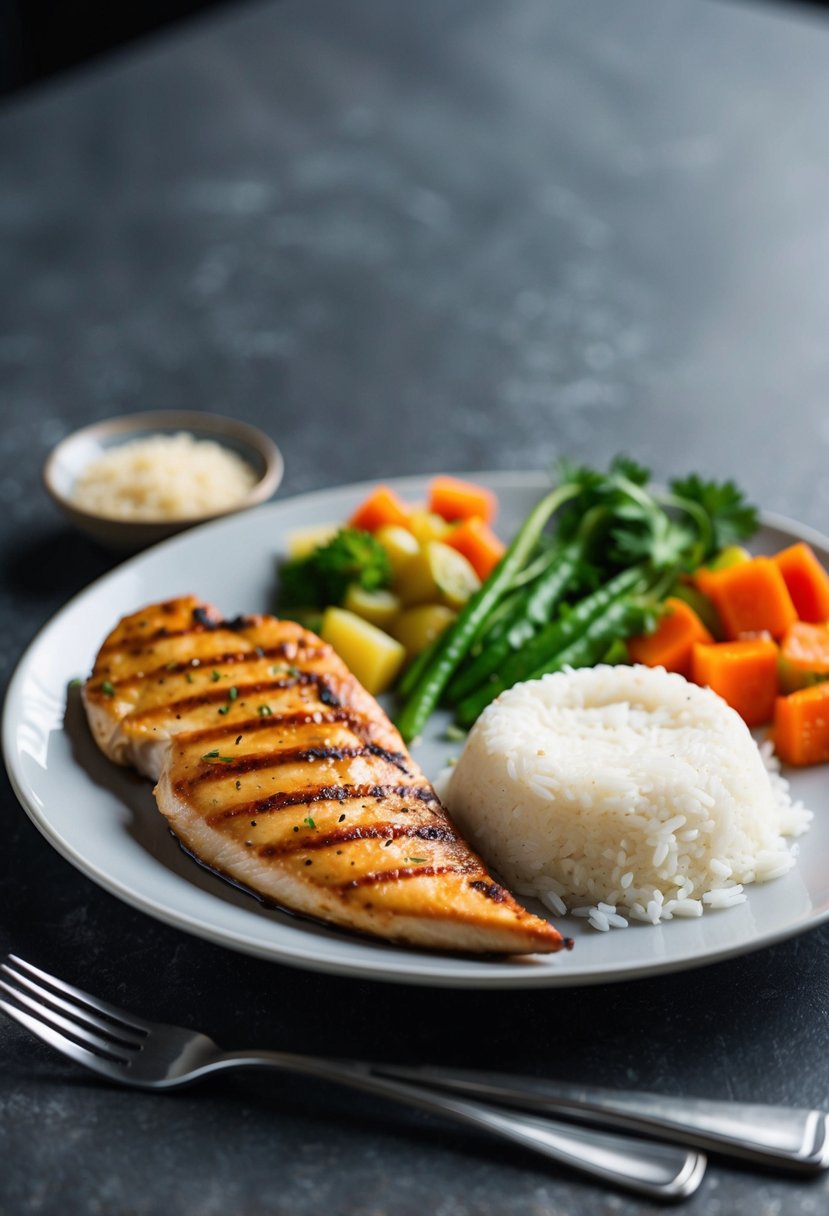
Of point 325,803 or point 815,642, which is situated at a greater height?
point 815,642

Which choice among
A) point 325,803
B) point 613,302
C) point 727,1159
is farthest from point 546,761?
point 613,302

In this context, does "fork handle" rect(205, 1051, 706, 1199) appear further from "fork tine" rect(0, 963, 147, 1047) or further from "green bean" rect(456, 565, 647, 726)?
"green bean" rect(456, 565, 647, 726)

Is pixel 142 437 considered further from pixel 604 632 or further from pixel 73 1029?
pixel 73 1029

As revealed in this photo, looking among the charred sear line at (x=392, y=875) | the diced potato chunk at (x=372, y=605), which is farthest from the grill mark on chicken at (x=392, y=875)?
the diced potato chunk at (x=372, y=605)

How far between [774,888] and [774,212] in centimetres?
522

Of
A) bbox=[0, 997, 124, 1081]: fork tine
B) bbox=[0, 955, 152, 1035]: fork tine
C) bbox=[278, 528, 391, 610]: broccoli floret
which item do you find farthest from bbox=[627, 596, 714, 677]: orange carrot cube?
bbox=[0, 997, 124, 1081]: fork tine

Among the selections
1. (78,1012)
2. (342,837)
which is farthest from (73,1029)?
(342,837)

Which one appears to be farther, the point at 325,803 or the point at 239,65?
the point at 239,65

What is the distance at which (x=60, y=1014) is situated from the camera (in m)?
2.87

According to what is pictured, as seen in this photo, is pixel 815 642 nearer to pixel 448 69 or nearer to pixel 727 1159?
pixel 727 1159

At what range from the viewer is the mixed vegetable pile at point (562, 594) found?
4113 millimetres

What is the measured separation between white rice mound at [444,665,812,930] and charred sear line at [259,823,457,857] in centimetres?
28

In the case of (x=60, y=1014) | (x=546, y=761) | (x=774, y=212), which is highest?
(x=774, y=212)

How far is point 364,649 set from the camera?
4.23 metres
